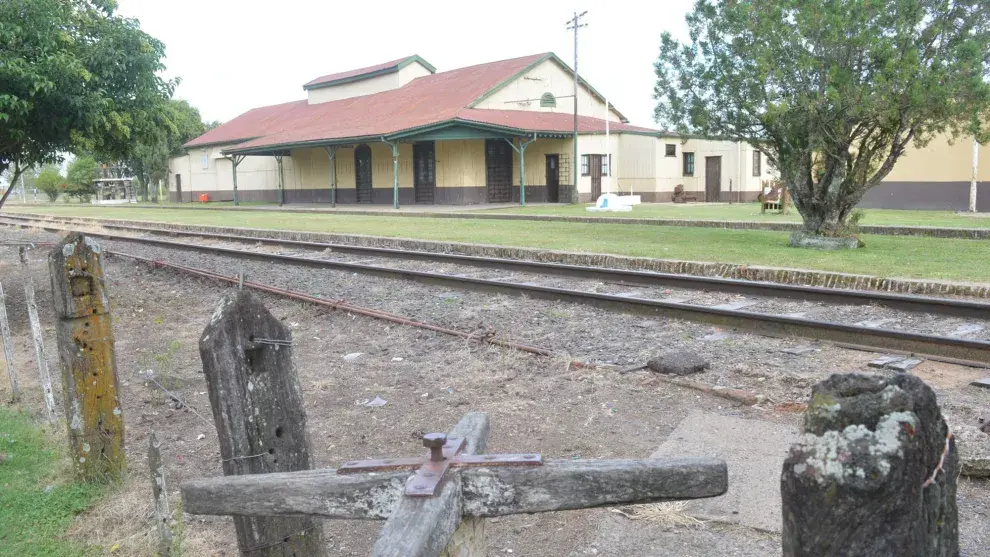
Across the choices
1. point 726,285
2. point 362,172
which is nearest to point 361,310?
point 726,285

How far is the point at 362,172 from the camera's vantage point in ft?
132

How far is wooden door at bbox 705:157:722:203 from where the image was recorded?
129 ft

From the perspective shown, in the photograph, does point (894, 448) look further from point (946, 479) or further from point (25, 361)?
point (25, 361)

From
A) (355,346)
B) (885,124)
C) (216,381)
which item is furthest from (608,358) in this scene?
(885,124)

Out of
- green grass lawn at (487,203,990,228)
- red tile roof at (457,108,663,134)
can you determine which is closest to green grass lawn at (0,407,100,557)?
green grass lawn at (487,203,990,228)

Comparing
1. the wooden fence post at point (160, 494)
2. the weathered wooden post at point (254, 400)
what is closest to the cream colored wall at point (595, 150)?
the wooden fence post at point (160, 494)

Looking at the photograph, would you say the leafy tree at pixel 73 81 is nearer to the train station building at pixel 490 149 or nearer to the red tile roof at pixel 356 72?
the train station building at pixel 490 149

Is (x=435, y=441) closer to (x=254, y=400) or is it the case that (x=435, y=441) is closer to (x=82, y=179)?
(x=254, y=400)

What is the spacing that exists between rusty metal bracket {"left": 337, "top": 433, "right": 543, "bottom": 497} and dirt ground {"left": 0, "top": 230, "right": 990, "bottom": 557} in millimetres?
1940

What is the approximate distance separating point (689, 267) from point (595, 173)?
2585 cm

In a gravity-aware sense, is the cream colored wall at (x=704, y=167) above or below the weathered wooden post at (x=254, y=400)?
above

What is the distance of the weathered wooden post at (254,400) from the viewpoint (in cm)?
257

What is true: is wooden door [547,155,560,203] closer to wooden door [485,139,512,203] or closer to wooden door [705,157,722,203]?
wooden door [485,139,512,203]

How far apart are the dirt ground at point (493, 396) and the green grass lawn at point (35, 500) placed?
13 centimetres
